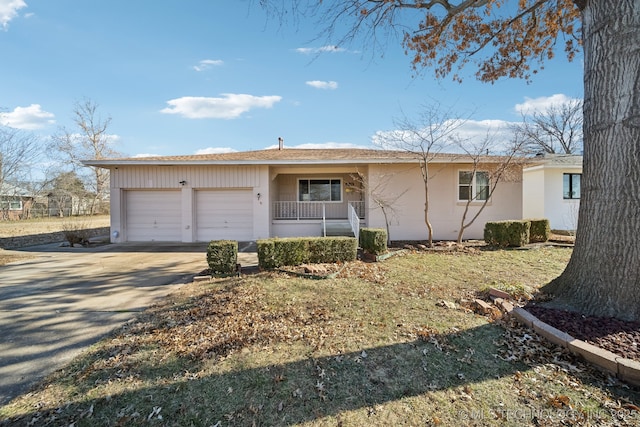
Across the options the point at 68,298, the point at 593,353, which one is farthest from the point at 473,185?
the point at 68,298

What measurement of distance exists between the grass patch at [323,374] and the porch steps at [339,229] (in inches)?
248

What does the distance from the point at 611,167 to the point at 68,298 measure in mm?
8112

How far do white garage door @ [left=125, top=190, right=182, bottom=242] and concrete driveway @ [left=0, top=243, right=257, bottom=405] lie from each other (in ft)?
7.08

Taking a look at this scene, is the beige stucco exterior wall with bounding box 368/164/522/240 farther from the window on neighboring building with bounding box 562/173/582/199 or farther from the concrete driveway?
the concrete driveway

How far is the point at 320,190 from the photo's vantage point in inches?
528

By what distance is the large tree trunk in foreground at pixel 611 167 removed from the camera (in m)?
3.20

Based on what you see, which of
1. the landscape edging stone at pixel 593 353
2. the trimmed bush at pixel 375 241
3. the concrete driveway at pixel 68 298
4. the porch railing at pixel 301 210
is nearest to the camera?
the landscape edging stone at pixel 593 353

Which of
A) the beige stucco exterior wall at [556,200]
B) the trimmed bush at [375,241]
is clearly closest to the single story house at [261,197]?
the trimmed bush at [375,241]

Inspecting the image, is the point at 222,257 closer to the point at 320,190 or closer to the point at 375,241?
the point at 375,241

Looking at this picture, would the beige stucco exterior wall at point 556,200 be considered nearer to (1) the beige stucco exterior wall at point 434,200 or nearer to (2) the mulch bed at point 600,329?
(1) the beige stucco exterior wall at point 434,200

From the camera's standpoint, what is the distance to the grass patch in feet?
7.02

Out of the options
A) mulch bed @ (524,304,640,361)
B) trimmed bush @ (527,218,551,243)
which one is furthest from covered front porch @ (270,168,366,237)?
mulch bed @ (524,304,640,361)

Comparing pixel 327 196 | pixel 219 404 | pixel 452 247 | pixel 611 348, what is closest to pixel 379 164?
pixel 327 196

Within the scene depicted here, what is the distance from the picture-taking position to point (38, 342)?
11.2ft
